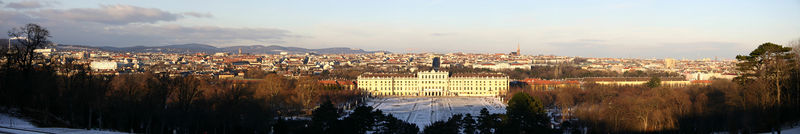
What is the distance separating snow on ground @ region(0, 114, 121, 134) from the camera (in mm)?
16066

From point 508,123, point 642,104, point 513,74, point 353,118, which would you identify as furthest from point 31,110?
point 513,74

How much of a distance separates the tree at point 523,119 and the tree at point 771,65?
8.55 meters

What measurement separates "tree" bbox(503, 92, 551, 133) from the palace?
40648mm

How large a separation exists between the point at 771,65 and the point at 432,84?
153ft

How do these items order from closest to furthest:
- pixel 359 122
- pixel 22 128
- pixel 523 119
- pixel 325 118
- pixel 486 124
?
pixel 22 128 < pixel 359 122 < pixel 325 118 < pixel 486 124 < pixel 523 119

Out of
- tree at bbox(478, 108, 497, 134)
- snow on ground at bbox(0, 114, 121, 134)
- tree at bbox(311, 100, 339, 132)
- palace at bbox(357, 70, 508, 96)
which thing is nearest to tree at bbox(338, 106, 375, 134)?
tree at bbox(311, 100, 339, 132)

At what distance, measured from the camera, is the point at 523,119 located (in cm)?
2681

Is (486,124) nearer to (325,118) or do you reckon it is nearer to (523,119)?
(523,119)

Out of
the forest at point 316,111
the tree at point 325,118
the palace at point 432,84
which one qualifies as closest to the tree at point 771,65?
the forest at point 316,111

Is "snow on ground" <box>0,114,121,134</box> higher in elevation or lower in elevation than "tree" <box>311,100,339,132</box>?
higher

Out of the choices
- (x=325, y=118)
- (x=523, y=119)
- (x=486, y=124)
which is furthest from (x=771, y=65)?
(x=325, y=118)

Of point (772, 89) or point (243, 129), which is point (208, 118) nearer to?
point (243, 129)

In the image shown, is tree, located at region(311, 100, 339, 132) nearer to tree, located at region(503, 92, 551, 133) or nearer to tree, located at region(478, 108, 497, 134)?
tree, located at region(478, 108, 497, 134)

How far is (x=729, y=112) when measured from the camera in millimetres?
25609
